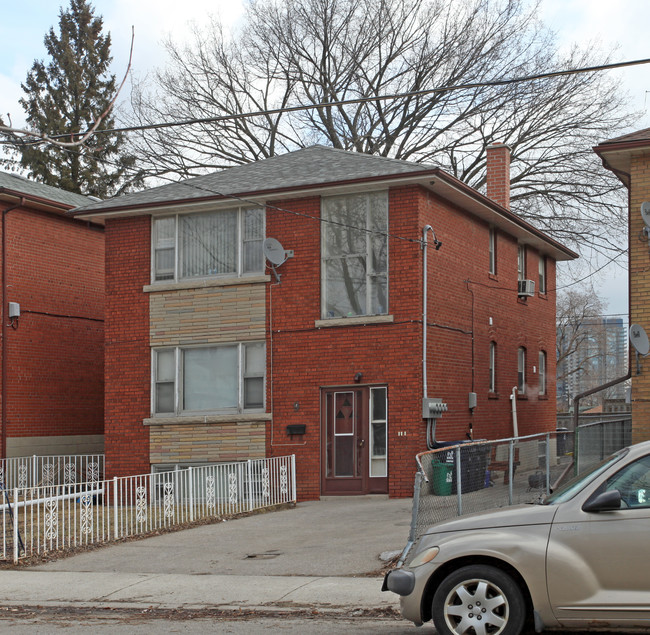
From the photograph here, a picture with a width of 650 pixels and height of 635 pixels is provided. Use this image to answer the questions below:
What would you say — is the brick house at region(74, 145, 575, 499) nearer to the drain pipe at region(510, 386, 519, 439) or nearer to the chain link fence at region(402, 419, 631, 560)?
the drain pipe at region(510, 386, 519, 439)

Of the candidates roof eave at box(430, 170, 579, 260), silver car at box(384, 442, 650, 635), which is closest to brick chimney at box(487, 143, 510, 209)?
roof eave at box(430, 170, 579, 260)

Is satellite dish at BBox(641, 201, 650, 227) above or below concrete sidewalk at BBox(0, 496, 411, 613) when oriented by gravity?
above

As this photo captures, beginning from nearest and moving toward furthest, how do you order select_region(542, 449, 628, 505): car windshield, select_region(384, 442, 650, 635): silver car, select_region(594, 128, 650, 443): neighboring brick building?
select_region(384, 442, 650, 635): silver car < select_region(542, 449, 628, 505): car windshield < select_region(594, 128, 650, 443): neighboring brick building

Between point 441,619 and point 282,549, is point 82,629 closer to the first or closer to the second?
point 441,619

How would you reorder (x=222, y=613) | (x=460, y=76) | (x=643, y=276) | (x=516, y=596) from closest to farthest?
1. (x=516, y=596)
2. (x=222, y=613)
3. (x=643, y=276)
4. (x=460, y=76)

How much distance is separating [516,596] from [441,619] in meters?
0.59

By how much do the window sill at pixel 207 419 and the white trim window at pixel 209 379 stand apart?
169 mm

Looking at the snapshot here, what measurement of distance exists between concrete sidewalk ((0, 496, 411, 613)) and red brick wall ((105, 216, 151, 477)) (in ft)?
19.4

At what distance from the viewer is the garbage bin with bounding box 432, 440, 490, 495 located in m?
13.4

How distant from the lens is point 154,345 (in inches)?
837

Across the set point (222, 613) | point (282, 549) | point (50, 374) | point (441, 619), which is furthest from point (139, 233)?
point (441, 619)

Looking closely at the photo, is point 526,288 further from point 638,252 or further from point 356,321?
point 638,252

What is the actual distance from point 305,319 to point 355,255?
161 cm

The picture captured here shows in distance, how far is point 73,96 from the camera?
45.0 m
